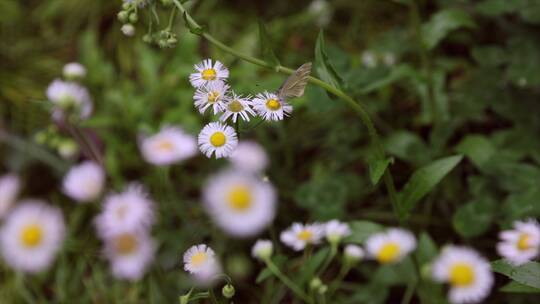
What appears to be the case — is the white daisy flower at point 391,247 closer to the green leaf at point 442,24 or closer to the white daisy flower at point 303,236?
the white daisy flower at point 303,236

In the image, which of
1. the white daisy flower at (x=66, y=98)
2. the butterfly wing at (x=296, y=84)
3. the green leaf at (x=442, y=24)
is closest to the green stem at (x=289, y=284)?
the butterfly wing at (x=296, y=84)

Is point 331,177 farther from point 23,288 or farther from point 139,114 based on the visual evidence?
point 23,288

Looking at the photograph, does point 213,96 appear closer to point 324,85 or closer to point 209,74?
point 209,74

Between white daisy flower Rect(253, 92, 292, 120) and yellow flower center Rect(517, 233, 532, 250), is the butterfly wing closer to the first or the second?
white daisy flower Rect(253, 92, 292, 120)

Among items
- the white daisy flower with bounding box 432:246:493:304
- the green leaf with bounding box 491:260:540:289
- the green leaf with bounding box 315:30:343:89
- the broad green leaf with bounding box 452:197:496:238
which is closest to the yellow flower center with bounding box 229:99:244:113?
the green leaf with bounding box 315:30:343:89


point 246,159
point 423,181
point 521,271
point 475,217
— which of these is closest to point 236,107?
point 246,159
